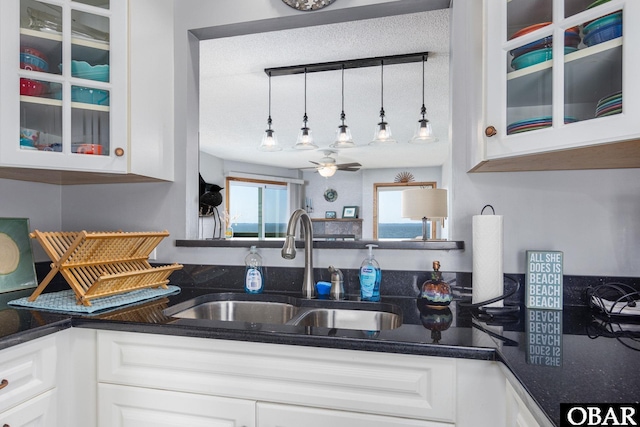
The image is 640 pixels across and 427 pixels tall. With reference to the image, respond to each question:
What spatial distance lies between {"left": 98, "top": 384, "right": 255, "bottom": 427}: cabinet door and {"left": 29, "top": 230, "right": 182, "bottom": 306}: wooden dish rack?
330mm

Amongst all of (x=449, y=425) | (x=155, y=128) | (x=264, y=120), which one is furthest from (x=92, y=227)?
(x=264, y=120)

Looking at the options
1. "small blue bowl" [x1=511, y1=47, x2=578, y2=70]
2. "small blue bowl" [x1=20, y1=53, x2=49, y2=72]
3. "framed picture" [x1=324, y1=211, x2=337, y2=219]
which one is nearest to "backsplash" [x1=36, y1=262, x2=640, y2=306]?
"small blue bowl" [x1=511, y1=47, x2=578, y2=70]

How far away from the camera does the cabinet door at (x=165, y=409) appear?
3.49 feet

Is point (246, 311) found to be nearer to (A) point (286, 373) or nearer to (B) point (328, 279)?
(B) point (328, 279)

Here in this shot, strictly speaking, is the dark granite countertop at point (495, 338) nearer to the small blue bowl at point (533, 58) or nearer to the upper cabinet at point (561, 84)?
the upper cabinet at point (561, 84)

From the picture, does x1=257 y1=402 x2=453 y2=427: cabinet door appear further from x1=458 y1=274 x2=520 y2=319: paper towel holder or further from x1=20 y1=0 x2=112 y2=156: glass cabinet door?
x1=20 y1=0 x2=112 y2=156: glass cabinet door

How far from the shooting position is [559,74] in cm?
108

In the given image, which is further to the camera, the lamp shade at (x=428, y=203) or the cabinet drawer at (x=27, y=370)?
the lamp shade at (x=428, y=203)

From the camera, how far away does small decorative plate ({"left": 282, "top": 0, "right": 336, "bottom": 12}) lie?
1609mm

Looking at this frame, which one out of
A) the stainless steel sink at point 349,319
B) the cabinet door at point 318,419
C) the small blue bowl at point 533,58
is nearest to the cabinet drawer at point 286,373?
the cabinet door at point 318,419

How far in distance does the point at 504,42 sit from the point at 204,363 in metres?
1.33

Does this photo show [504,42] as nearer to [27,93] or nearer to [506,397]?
[506,397]

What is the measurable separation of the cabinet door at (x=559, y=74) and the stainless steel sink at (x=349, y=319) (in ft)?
2.20

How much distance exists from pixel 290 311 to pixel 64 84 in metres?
1.21
